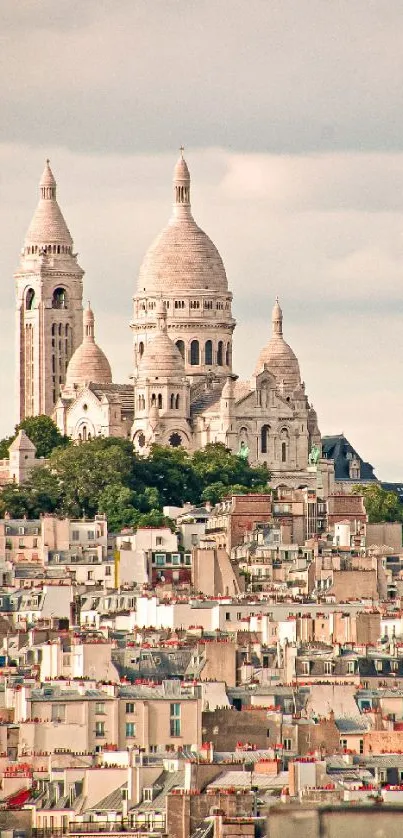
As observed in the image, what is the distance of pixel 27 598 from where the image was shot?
106 metres

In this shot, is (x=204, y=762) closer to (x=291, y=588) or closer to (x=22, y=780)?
(x=22, y=780)

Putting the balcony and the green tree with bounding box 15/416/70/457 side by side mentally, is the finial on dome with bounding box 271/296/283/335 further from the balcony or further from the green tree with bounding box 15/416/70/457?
the balcony

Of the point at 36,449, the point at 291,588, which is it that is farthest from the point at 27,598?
the point at 36,449

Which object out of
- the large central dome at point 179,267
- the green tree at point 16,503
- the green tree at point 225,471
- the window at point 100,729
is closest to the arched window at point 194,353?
the large central dome at point 179,267

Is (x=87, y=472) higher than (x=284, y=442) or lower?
lower

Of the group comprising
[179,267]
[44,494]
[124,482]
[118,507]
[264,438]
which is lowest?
[118,507]

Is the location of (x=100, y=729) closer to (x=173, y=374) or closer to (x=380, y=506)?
(x=380, y=506)

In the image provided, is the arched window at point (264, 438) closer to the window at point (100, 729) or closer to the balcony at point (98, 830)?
the window at point (100, 729)

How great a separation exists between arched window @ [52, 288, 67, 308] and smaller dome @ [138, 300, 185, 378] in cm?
1199

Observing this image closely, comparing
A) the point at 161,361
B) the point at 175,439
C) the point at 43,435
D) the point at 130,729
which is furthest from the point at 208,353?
the point at 130,729

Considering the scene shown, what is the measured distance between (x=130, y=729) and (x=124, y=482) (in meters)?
97.7

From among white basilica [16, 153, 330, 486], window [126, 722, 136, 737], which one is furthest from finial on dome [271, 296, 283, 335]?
window [126, 722, 136, 737]

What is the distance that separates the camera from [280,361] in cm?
19400

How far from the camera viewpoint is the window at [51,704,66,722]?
204ft
